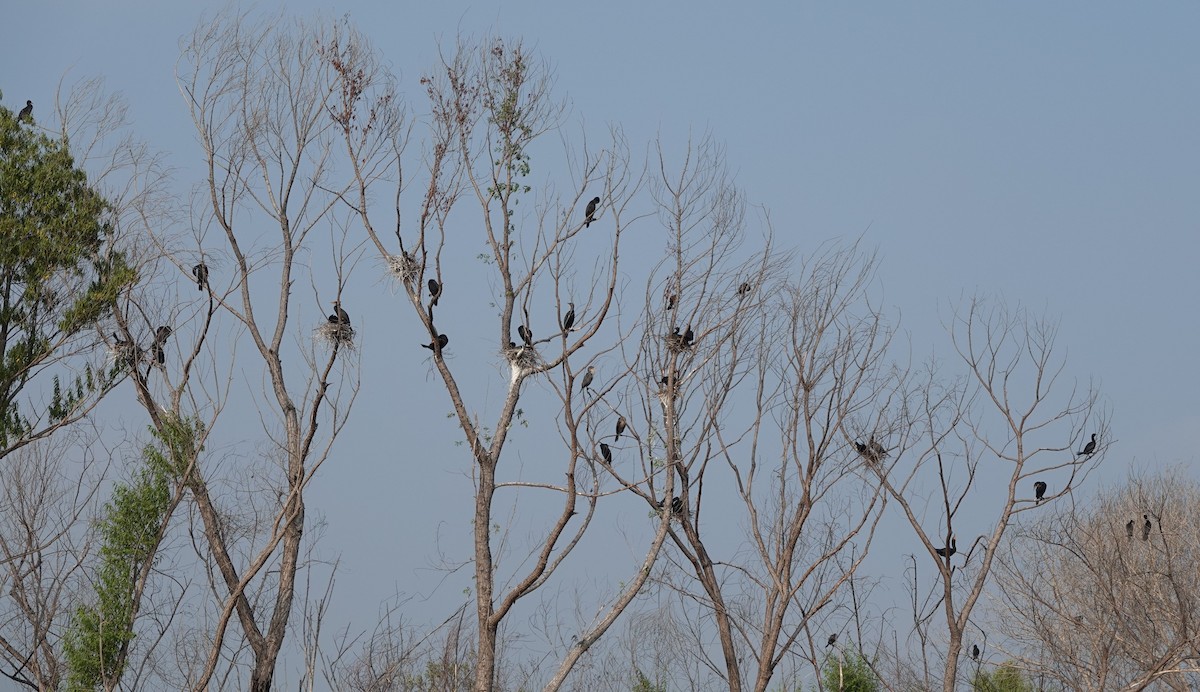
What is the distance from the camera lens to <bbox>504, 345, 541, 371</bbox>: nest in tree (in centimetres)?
1236

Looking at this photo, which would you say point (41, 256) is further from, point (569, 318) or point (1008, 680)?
Answer: point (1008, 680)

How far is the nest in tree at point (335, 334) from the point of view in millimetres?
13398

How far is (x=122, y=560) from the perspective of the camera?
46.5ft

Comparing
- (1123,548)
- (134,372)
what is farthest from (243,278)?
(1123,548)

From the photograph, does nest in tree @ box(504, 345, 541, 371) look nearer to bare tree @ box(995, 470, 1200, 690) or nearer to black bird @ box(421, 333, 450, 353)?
black bird @ box(421, 333, 450, 353)

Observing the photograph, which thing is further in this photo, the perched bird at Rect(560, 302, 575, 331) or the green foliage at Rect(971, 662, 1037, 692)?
the green foliage at Rect(971, 662, 1037, 692)

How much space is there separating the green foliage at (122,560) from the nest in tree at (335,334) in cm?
236

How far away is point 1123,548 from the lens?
1862 centimetres

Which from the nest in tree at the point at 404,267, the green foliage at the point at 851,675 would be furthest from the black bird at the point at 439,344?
the green foliage at the point at 851,675

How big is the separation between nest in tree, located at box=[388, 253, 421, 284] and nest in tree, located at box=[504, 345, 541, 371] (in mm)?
1478

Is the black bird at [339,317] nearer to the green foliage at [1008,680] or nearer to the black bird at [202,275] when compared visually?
the black bird at [202,275]

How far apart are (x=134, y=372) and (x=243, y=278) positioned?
75.0 inches

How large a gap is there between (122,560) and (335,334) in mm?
3786

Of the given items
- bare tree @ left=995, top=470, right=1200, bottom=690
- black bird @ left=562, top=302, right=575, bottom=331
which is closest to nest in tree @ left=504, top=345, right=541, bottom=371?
black bird @ left=562, top=302, right=575, bottom=331
